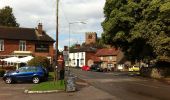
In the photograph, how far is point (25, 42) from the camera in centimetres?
7125

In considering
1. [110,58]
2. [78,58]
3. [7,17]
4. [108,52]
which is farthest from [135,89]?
[78,58]

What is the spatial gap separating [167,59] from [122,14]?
35.7 ft

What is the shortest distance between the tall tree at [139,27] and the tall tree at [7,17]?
1889 inches

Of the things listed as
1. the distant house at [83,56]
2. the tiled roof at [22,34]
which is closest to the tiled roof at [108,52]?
the distant house at [83,56]

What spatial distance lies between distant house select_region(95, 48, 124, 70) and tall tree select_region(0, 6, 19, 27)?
28.0 m

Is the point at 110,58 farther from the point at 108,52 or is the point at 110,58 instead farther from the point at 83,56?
the point at 83,56

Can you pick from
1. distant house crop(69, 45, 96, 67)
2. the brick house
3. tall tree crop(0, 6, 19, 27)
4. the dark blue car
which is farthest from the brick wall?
distant house crop(69, 45, 96, 67)

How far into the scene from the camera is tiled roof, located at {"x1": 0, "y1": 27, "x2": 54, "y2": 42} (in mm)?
71062

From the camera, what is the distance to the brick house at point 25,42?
7006 centimetres

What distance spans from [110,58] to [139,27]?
75615 millimetres

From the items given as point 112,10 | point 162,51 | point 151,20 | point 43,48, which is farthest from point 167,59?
point 43,48

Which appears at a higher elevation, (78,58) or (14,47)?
(78,58)

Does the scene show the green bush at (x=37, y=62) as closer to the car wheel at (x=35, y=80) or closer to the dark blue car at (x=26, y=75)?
the dark blue car at (x=26, y=75)

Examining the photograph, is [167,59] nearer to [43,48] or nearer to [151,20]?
[151,20]
